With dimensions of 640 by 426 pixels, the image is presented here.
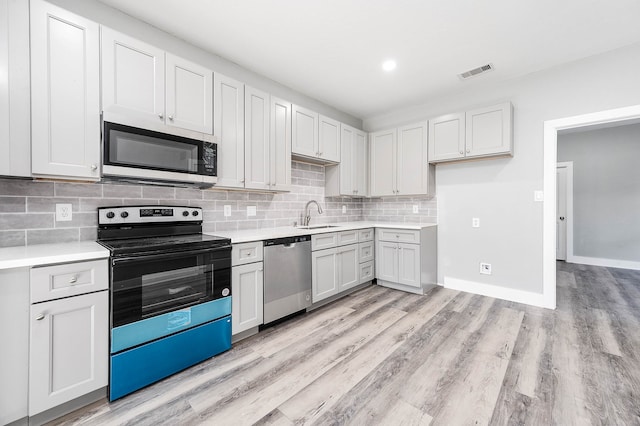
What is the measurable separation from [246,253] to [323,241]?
3.22 feet

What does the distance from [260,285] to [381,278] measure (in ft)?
6.50

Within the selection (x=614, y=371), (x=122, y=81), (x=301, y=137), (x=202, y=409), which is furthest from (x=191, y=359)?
(x=614, y=371)

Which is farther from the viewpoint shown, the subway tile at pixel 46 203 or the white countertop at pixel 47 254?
the subway tile at pixel 46 203

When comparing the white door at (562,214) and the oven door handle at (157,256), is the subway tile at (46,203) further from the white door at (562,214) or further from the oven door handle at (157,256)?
the white door at (562,214)

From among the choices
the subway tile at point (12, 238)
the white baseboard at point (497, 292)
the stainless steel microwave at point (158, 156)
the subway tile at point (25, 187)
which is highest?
the stainless steel microwave at point (158, 156)

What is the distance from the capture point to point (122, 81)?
1859 millimetres

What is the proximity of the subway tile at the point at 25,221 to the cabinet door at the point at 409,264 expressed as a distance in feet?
11.2

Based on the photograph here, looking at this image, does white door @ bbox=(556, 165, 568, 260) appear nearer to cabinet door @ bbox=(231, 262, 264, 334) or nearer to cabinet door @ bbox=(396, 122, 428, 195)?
cabinet door @ bbox=(396, 122, 428, 195)

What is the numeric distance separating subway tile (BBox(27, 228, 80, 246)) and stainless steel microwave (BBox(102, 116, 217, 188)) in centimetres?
50

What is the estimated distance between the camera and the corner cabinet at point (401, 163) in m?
3.70

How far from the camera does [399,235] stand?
11.8ft

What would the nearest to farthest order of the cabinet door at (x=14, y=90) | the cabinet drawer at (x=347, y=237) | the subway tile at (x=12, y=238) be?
1. the cabinet door at (x=14, y=90)
2. the subway tile at (x=12, y=238)
3. the cabinet drawer at (x=347, y=237)

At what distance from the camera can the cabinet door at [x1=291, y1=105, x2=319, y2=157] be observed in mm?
3089

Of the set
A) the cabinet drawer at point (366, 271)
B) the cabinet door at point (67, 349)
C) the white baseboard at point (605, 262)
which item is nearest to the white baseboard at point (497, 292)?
the cabinet drawer at point (366, 271)
